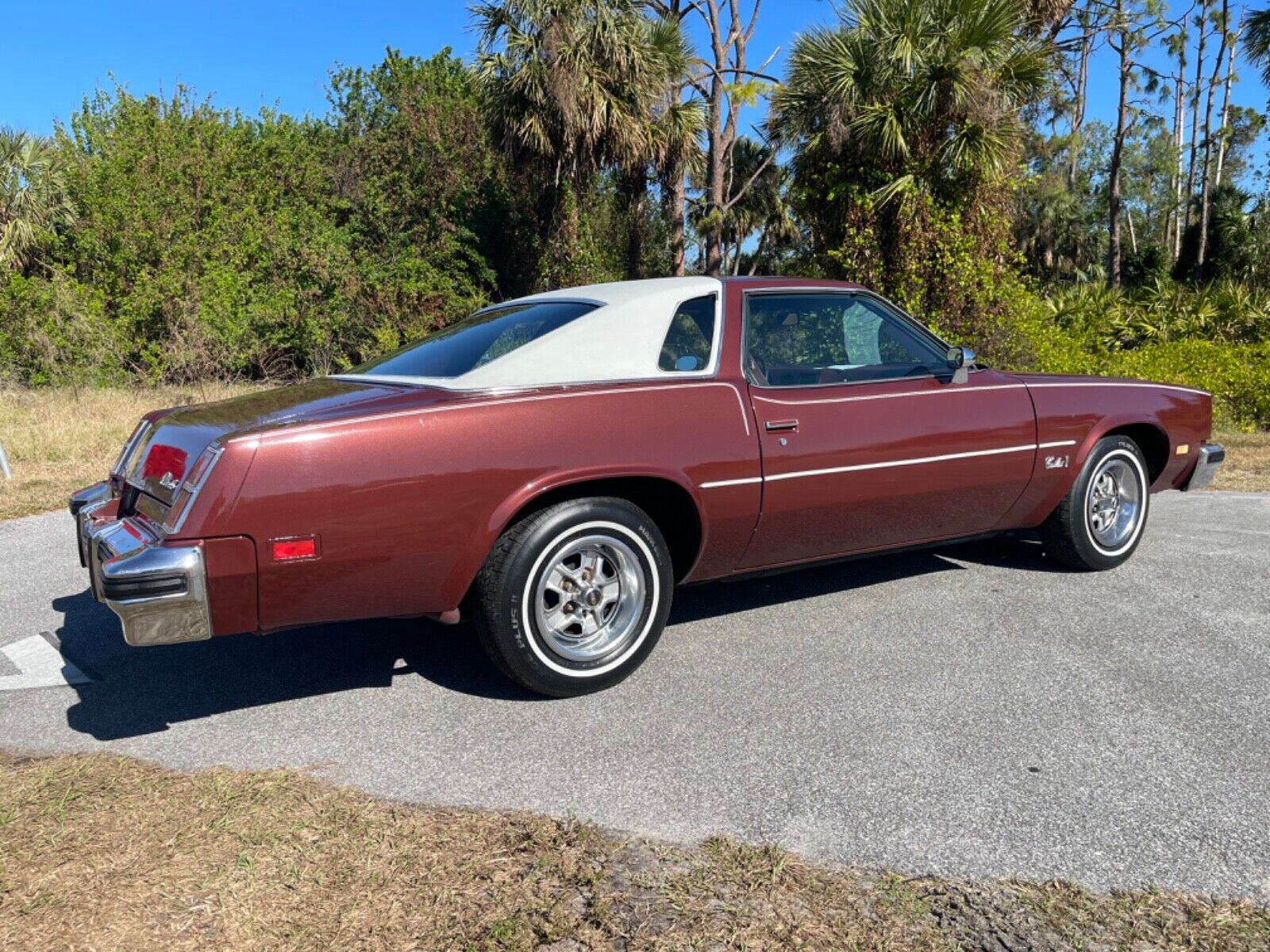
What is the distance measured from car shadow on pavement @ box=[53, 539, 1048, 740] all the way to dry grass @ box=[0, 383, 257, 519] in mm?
3854

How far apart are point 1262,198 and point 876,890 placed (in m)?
32.3

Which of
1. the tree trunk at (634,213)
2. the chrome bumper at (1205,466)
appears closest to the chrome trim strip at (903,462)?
the chrome bumper at (1205,466)

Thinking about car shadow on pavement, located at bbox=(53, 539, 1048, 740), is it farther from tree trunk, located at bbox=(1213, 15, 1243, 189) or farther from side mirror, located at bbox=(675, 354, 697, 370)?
tree trunk, located at bbox=(1213, 15, 1243, 189)

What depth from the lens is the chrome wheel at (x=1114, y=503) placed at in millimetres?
5176

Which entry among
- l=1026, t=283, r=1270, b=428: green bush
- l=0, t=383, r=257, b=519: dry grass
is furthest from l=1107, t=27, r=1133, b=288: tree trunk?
l=0, t=383, r=257, b=519: dry grass

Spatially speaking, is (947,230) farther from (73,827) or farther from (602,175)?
(73,827)

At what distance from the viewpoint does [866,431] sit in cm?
415

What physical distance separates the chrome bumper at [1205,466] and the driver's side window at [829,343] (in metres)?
→ 1.97

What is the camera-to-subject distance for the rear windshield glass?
3.84 meters

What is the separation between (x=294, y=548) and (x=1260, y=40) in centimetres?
3010

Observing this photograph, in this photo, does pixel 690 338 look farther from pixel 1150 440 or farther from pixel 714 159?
pixel 714 159

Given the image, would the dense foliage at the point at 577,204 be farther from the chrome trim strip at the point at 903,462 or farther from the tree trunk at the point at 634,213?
the chrome trim strip at the point at 903,462

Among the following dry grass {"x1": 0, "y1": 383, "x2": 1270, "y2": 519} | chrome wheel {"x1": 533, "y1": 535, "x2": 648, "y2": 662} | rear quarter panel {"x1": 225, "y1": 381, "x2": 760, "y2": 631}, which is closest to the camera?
rear quarter panel {"x1": 225, "y1": 381, "x2": 760, "y2": 631}

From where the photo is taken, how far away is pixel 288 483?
3.01 meters
